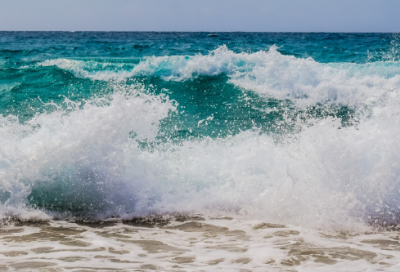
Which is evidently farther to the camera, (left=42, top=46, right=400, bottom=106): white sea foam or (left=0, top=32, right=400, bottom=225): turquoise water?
(left=42, top=46, right=400, bottom=106): white sea foam

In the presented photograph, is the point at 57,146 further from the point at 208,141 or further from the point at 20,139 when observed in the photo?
the point at 208,141

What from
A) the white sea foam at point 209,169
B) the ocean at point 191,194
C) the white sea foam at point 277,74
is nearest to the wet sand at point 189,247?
the ocean at point 191,194

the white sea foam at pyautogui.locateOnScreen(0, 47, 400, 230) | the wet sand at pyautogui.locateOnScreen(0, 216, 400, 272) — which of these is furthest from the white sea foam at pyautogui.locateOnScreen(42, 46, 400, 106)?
the wet sand at pyautogui.locateOnScreen(0, 216, 400, 272)

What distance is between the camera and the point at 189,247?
3.19 meters

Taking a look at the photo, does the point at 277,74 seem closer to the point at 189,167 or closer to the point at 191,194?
the point at 189,167

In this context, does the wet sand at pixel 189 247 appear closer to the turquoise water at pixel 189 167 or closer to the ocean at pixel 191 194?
the ocean at pixel 191 194

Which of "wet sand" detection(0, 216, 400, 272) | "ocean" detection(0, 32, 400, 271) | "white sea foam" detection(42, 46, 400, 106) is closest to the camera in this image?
"wet sand" detection(0, 216, 400, 272)

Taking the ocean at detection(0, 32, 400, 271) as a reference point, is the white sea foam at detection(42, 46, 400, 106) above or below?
above

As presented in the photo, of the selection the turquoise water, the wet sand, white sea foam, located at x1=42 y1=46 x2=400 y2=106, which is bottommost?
the wet sand

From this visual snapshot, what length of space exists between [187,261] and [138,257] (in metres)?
0.41

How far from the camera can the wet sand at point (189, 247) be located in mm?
2740

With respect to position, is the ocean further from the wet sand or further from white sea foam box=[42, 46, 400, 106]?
white sea foam box=[42, 46, 400, 106]

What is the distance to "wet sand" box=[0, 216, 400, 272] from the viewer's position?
2740mm

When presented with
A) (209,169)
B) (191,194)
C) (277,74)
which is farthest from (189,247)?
(277,74)
